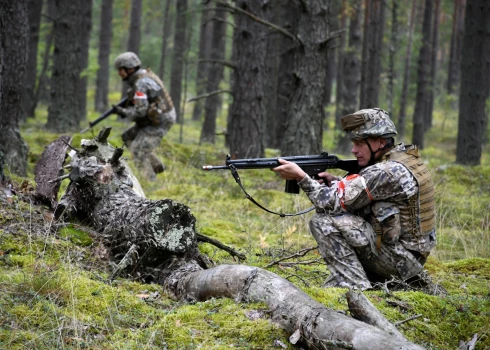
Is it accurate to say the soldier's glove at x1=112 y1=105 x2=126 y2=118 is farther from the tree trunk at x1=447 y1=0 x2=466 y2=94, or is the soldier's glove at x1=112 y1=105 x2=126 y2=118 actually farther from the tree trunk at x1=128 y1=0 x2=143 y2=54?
the tree trunk at x1=447 y1=0 x2=466 y2=94

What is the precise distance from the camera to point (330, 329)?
2875 millimetres

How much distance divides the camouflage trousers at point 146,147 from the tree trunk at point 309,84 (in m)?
2.24

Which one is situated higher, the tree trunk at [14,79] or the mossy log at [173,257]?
the tree trunk at [14,79]

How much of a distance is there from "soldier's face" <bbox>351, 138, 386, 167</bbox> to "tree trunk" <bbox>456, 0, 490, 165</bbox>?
29.8 feet

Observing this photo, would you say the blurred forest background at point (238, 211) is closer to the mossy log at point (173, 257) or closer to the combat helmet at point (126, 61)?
the mossy log at point (173, 257)

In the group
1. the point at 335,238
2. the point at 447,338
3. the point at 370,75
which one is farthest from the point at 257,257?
the point at 370,75

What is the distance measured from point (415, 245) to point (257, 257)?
5.07 ft

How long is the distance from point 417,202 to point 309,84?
15.7 feet

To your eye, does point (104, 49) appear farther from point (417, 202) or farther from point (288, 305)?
point (288, 305)

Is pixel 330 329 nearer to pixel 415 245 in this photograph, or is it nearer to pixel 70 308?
pixel 70 308

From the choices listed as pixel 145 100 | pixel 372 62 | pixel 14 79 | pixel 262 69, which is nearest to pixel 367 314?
pixel 14 79

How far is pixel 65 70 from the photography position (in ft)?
39.9

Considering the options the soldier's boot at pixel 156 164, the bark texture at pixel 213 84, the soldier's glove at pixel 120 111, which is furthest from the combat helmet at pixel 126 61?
the bark texture at pixel 213 84

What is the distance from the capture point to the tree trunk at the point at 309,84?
8693 mm
